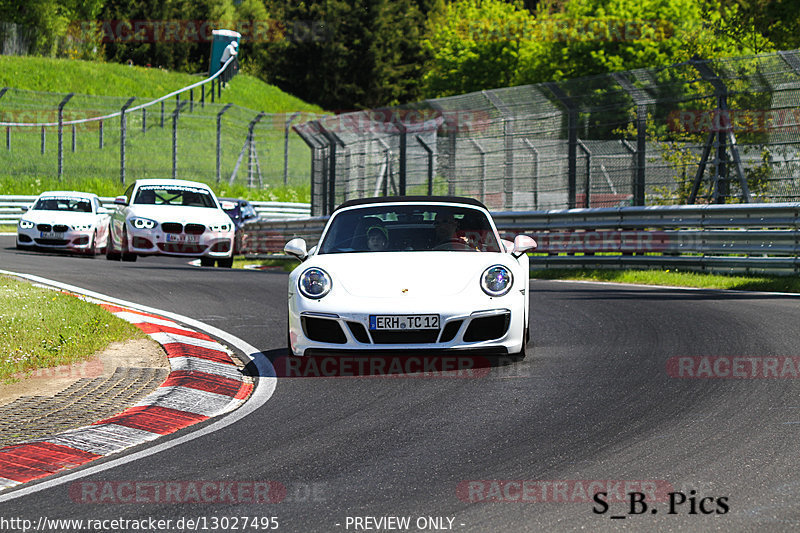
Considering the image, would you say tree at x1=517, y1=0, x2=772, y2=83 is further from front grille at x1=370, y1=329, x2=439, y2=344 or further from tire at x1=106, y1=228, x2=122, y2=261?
front grille at x1=370, y1=329, x2=439, y2=344

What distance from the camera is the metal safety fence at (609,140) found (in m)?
15.8

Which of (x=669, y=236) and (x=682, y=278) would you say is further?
(x=669, y=236)

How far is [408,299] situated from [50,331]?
319cm

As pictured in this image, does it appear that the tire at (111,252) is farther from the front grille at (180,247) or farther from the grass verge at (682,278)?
the grass verge at (682,278)

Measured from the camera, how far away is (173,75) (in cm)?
6875

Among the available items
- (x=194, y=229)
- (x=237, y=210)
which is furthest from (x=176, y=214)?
(x=237, y=210)

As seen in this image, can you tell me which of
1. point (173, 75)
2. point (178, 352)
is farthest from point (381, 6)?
point (178, 352)

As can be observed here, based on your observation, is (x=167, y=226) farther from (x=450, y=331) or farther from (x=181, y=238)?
(x=450, y=331)

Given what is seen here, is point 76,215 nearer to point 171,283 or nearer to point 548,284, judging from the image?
point 171,283

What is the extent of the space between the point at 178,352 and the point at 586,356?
10.3ft

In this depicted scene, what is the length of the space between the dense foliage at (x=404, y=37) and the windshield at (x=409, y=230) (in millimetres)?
23896

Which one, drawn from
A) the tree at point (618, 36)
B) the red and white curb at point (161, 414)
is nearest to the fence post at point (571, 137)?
the red and white curb at point (161, 414)

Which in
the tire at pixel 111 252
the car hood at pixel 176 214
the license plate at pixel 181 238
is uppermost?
the car hood at pixel 176 214

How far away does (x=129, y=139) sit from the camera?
40.7 m
